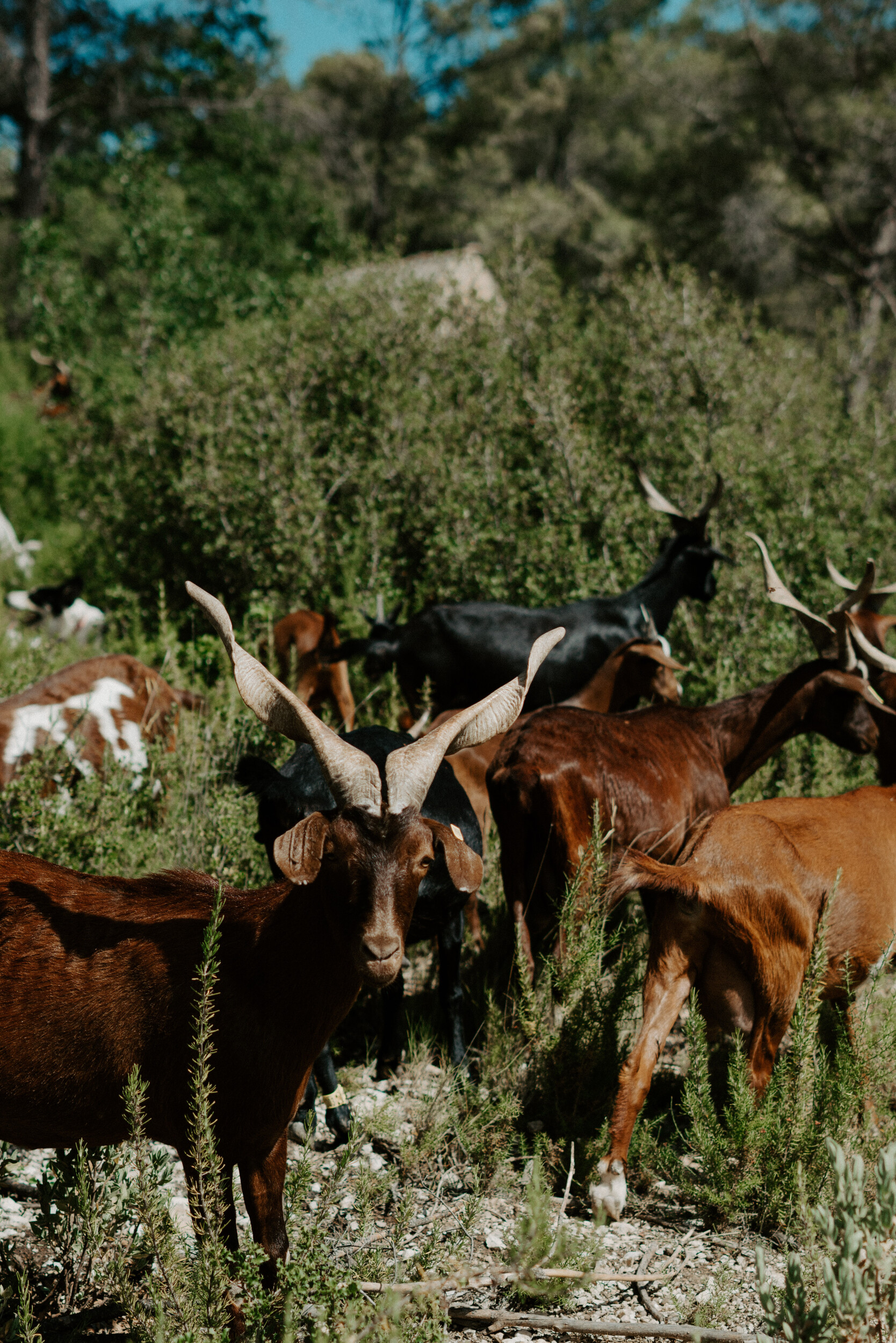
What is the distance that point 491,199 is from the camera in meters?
29.3

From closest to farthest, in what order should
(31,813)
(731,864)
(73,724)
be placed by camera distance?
(731,864) → (31,813) → (73,724)

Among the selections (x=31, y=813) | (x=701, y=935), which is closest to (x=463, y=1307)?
(x=701, y=935)

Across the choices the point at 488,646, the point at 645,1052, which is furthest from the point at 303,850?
the point at 488,646

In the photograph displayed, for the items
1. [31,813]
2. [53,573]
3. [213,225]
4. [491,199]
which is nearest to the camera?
[31,813]

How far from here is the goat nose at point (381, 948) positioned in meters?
2.65

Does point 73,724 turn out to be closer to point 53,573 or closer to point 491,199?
point 53,573

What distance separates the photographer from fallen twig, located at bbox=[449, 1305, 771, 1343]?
2.99 metres

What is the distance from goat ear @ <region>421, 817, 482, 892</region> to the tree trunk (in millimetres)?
21517

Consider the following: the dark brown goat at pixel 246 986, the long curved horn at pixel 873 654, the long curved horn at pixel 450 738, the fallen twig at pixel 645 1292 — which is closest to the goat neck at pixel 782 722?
the long curved horn at pixel 873 654

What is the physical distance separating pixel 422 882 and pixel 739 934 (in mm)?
1211

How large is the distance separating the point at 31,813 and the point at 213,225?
64.8ft

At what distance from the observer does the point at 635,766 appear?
503 centimetres

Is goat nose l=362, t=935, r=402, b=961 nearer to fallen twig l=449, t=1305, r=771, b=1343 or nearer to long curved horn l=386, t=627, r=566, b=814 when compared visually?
long curved horn l=386, t=627, r=566, b=814

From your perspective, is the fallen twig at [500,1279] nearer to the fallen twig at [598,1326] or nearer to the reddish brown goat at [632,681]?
the fallen twig at [598,1326]
